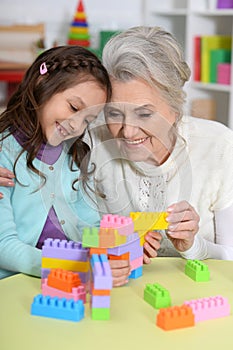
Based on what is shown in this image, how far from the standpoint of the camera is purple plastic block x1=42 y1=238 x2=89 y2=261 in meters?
1.19

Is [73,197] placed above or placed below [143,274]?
above

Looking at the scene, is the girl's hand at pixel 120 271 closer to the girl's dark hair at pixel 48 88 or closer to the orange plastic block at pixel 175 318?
the orange plastic block at pixel 175 318

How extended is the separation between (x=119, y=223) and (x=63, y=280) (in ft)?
0.44

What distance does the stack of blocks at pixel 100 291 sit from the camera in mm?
1093

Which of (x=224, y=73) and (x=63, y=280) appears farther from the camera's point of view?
(x=224, y=73)

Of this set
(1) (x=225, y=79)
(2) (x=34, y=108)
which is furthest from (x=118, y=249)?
(1) (x=225, y=79)

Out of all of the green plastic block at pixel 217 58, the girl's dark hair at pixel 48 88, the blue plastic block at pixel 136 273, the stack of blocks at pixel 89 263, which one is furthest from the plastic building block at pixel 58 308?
the green plastic block at pixel 217 58

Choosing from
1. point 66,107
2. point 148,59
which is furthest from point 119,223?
point 148,59

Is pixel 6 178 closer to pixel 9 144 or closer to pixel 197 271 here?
pixel 9 144

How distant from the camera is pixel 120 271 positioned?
1223 millimetres

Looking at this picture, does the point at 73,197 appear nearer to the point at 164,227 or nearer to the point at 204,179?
the point at 164,227

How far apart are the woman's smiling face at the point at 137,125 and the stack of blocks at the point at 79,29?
2113 mm

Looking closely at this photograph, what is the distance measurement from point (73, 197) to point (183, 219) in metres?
0.22

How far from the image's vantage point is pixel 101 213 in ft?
4.21
